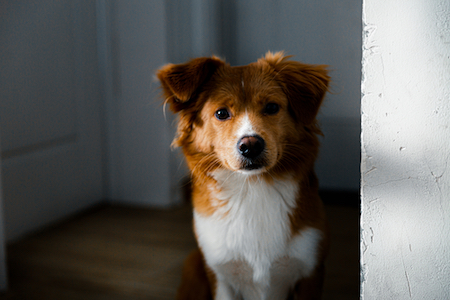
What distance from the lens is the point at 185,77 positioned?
3.78 ft

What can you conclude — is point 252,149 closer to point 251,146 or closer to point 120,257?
point 251,146

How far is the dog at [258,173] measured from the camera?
3.76 ft

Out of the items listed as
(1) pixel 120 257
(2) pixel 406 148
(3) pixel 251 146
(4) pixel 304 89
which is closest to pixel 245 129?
(3) pixel 251 146

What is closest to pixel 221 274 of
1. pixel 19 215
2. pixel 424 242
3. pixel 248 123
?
pixel 248 123

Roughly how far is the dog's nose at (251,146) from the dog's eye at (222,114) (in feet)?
0.37

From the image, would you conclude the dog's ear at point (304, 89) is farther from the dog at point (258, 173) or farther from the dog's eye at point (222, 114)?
the dog's eye at point (222, 114)

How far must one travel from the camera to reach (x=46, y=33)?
2.15 meters

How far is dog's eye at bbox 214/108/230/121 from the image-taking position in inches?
45.4

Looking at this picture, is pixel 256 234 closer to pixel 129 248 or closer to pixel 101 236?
pixel 129 248

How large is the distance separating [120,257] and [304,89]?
1.17 meters

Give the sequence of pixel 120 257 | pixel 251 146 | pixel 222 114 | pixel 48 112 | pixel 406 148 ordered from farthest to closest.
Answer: pixel 48 112
pixel 120 257
pixel 222 114
pixel 251 146
pixel 406 148

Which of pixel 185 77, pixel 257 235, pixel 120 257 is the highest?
pixel 185 77

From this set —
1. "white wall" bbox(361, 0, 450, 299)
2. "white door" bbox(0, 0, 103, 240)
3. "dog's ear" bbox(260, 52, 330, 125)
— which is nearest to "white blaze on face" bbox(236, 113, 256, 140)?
"dog's ear" bbox(260, 52, 330, 125)

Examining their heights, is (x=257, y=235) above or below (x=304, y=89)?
below
